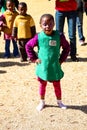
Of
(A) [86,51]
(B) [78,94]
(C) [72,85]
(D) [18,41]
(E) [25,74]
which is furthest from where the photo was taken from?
(A) [86,51]

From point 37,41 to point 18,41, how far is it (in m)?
2.98

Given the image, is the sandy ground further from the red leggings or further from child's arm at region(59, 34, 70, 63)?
child's arm at region(59, 34, 70, 63)

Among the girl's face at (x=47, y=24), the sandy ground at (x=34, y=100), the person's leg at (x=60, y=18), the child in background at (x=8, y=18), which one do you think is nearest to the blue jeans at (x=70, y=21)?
the person's leg at (x=60, y=18)

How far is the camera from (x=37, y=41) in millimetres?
6016

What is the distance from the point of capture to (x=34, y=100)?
6.70 metres

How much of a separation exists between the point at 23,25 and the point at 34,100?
2.48m

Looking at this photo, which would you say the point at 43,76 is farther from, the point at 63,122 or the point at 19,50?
the point at 19,50

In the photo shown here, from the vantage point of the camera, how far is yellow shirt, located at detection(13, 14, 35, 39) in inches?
344

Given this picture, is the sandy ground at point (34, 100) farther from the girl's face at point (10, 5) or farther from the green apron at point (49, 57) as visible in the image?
the girl's face at point (10, 5)

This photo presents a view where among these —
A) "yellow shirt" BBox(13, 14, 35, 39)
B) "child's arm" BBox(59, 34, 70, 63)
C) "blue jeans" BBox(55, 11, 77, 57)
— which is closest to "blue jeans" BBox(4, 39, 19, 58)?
"yellow shirt" BBox(13, 14, 35, 39)

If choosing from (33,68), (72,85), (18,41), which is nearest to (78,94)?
(72,85)

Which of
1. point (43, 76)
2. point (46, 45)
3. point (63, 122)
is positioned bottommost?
point (63, 122)

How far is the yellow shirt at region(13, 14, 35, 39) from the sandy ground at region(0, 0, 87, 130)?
2.02ft

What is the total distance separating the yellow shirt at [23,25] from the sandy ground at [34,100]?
62 cm
